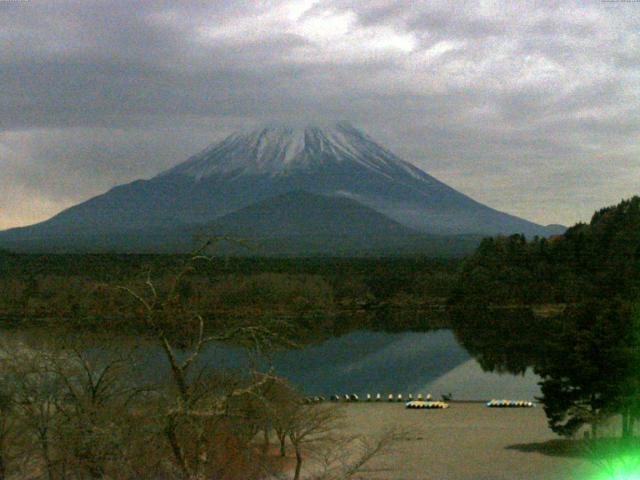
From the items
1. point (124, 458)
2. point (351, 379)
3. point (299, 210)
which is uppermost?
point (299, 210)

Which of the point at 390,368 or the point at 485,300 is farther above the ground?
the point at 485,300

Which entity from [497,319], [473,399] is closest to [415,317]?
[497,319]

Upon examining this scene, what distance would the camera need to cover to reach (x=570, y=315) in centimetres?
1733

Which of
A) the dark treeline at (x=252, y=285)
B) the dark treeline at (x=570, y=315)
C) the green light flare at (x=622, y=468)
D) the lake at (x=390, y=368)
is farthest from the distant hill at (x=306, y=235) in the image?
the green light flare at (x=622, y=468)

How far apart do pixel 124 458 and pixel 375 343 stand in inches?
1533

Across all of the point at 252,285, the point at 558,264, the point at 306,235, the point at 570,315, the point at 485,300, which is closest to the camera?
the point at 570,315

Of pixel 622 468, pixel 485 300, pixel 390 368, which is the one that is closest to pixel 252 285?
pixel 485 300

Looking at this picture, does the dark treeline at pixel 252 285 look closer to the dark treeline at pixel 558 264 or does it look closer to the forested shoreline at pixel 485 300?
the forested shoreline at pixel 485 300

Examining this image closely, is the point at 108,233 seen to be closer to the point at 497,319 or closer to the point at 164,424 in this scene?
the point at 497,319

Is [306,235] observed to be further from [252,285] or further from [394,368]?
[394,368]

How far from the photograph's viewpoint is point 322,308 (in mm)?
60656

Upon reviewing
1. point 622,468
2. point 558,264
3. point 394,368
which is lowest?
point 394,368

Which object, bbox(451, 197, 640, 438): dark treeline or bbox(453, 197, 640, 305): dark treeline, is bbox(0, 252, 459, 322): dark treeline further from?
bbox(451, 197, 640, 438): dark treeline

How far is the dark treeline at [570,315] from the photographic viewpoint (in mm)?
16109
